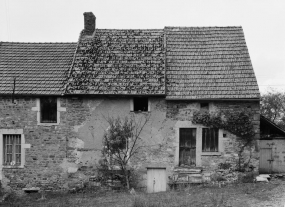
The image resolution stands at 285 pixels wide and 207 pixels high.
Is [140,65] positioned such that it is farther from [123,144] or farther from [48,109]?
[48,109]

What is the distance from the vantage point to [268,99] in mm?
47688

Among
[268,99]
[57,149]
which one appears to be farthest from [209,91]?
[268,99]

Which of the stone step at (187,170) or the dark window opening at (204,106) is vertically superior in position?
the dark window opening at (204,106)

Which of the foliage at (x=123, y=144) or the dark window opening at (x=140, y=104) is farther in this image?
the dark window opening at (x=140, y=104)

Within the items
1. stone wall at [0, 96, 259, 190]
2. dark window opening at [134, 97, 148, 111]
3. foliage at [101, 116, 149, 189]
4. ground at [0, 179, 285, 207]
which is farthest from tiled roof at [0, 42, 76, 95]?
ground at [0, 179, 285, 207]

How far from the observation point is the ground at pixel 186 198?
40.8 feet

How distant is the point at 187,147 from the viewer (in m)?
16.7

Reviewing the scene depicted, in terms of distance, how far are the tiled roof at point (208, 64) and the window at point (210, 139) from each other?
156cm

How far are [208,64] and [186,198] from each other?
7.01 meters

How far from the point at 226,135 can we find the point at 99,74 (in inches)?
255

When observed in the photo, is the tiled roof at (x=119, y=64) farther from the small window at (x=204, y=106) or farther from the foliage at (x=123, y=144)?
the small window at (x=204, y=106)

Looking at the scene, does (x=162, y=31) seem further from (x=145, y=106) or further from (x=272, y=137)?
(x=272, y=137)

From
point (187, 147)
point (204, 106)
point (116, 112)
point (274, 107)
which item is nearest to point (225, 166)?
point (187, 147)

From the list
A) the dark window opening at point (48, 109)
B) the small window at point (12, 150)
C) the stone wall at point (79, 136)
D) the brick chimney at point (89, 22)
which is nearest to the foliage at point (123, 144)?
the stone wall at point (79, 136)
